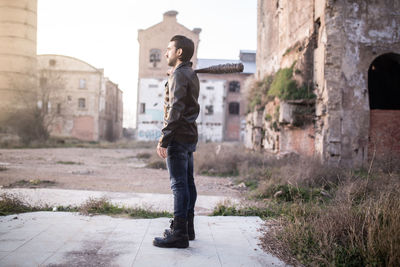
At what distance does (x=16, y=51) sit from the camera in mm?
19750

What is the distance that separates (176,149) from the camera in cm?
329

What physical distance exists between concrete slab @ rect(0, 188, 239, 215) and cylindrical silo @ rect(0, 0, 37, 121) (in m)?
15.9

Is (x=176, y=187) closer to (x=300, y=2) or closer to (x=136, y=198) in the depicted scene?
(x=136, y=198)

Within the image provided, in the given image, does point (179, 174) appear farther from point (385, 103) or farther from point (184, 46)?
point (385, 103)

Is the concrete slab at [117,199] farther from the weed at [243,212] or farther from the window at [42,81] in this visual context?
the window at [42,81]

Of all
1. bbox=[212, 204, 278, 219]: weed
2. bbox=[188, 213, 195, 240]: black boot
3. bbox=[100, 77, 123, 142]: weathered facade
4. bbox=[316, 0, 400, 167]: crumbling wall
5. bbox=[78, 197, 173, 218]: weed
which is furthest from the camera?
bbox=[100, 77, 123, 142]: weathered facade

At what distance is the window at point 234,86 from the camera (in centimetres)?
4069

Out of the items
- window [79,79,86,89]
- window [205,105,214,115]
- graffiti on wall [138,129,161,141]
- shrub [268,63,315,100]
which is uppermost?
window [79,79,86,89]

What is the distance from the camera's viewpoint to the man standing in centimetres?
322

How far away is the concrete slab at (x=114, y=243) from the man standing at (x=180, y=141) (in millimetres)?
152

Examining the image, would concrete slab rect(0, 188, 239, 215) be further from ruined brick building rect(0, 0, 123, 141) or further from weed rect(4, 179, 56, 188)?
ruined brick building rect(0, 0, 123, 141)

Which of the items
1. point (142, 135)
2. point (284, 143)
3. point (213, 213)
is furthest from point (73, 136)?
point (213, 213)

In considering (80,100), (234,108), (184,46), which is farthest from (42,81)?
(184,46)

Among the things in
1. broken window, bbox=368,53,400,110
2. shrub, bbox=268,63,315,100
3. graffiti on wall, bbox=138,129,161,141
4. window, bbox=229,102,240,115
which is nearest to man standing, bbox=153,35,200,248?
shrub, bbox=268,63,315,100
